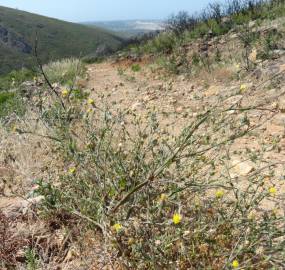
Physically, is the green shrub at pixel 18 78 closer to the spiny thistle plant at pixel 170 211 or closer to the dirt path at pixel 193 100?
the dirt path at pixel 193 100

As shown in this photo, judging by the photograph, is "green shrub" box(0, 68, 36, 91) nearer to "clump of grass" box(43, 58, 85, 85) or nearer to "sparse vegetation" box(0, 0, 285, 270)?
"clump of grass" box(43, 58, 85, 85)

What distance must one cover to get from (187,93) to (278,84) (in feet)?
4.78

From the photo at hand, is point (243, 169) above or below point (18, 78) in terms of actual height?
below

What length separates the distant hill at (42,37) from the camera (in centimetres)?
8194

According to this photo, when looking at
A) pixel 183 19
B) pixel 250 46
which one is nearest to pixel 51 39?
pixel 183 19

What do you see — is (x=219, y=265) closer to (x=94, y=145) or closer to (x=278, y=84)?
(x=94, y=145)

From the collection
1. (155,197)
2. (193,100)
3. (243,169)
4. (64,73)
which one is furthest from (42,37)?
(155,197)

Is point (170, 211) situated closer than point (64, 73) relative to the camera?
Yes

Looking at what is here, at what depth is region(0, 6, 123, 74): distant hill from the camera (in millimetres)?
81938

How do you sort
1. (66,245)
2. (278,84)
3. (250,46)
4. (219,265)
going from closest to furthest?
1. (219,265)
2. (66,245)
3. (278,84)
4. (250,46)

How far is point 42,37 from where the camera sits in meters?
92.4

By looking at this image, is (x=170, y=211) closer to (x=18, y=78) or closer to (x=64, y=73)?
(x=64, y=73)

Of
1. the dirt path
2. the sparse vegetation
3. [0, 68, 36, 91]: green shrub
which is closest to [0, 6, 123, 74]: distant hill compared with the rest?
[0, 68, 36, 91]: green shrub

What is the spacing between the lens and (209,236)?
2.47m
